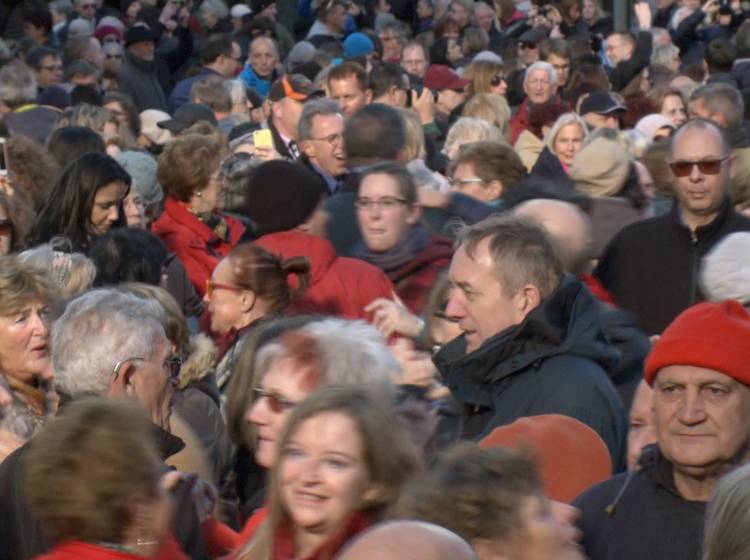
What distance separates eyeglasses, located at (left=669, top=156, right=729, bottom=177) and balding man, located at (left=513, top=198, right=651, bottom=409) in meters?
0.91

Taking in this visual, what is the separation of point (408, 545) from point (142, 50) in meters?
13.1

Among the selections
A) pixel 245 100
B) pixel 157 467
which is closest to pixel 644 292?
pixel 157 467

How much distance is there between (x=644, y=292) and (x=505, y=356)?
2.28 metres

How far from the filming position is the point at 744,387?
3750mm

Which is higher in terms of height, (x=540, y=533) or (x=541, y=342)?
(x=540, y=533)

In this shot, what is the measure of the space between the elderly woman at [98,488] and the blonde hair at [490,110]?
8256 millimetres

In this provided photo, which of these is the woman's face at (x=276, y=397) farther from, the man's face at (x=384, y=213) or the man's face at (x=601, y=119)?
the man's face at (x=601, y=119)

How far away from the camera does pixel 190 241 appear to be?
7949 millimetres

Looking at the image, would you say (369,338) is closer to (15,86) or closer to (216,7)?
(15,86)

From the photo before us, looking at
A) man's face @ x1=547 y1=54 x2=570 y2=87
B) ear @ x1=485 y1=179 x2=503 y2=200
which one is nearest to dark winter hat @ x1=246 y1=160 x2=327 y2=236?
ear @ x1=485 y1=179 x2=503 y2=200

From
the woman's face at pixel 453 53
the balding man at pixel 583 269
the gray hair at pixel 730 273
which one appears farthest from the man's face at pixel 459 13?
the gray hair at pixel 730 273

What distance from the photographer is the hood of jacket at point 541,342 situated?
4555mm

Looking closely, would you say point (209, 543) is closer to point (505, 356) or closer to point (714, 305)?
point (505, 356)

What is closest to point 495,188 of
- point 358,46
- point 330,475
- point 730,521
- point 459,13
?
point 330,475
